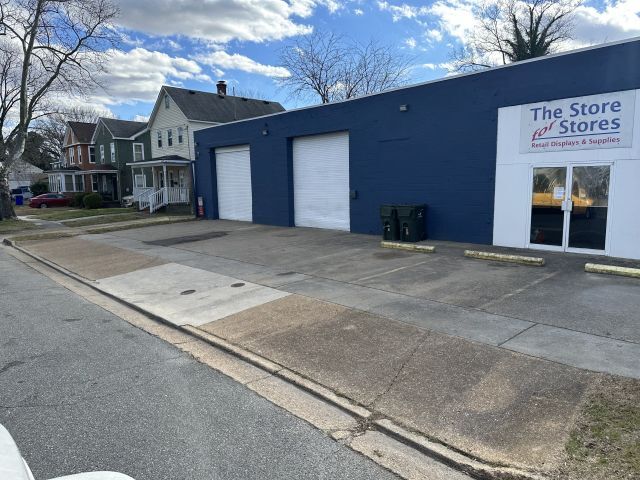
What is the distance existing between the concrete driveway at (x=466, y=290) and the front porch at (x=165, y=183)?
53.5 ft

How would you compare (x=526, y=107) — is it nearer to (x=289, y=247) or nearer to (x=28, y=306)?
(x=289, y=247)

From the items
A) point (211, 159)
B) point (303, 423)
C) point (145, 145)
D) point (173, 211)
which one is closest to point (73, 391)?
point (303, 423)

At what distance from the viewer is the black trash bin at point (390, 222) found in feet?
45.5

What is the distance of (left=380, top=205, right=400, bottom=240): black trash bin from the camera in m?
13.9

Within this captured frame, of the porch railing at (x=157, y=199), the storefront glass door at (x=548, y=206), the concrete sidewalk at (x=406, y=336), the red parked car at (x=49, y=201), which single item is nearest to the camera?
the concrete sidewalk at (x=406, y=336)

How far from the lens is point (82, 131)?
52.5 metres

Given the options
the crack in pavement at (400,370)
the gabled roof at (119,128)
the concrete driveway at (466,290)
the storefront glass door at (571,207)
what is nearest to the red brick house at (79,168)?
the gabled roof at (119,128)

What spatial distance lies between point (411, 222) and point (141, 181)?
1247 inches

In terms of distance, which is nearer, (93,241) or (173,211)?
(93,241)

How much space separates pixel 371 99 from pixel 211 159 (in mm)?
12053

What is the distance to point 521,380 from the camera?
15.0 ft

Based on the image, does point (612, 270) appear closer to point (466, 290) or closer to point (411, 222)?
point (466, 290)

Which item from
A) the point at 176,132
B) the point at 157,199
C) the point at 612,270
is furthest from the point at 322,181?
the point at 176,132

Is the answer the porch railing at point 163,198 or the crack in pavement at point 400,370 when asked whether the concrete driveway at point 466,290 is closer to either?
the crack in pavement at point 400,370
